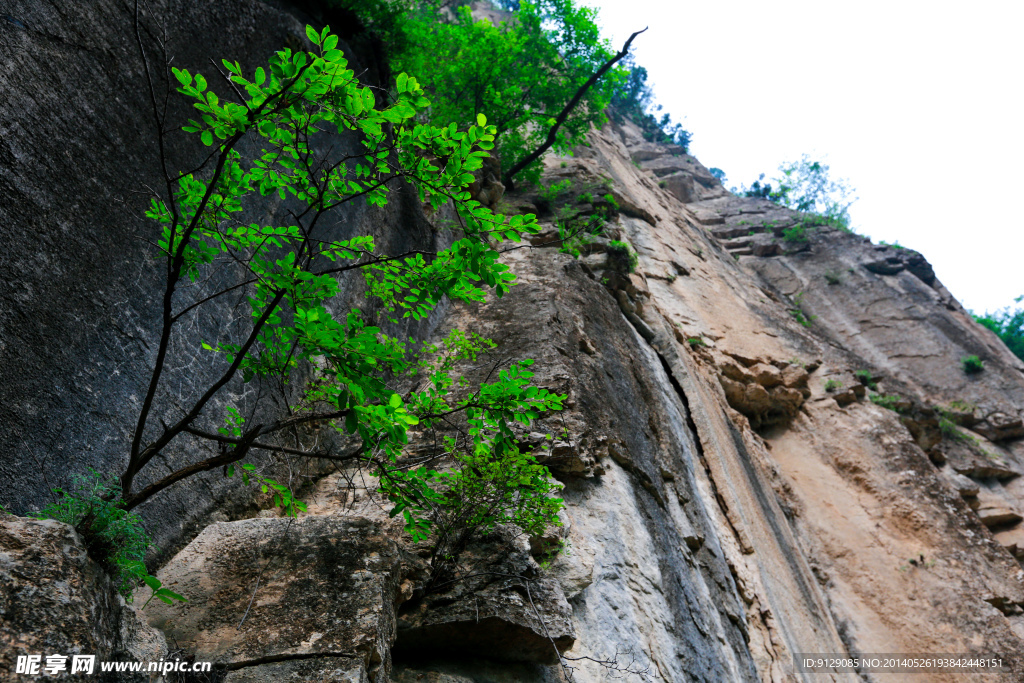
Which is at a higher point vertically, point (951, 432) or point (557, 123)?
point (557, 123)

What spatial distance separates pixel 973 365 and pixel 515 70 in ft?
54.4

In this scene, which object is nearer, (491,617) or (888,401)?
(491,617)

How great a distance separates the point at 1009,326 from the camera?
25625 millimetres

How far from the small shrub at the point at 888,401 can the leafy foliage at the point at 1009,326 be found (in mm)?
15322

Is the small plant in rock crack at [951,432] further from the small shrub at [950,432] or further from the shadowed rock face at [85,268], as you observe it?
the shadowed rock face at [85,268]

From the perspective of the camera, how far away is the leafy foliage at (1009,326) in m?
24.8

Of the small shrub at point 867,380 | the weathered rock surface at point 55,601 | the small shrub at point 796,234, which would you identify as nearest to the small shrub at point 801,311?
the small shrub at point 796,234

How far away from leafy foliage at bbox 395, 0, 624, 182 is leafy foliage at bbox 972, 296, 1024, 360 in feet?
74.5

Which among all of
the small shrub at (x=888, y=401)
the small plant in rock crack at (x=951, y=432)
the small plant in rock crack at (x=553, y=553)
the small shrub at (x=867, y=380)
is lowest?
the small plant in rock crack at (x=553, y=553)

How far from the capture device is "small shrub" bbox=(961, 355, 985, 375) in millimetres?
17828

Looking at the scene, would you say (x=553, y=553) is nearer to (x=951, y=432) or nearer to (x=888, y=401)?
(x=888, y=401)

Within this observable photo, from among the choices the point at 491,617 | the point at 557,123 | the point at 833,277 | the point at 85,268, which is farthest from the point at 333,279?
the point at 833,277

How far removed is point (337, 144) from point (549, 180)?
7.86m

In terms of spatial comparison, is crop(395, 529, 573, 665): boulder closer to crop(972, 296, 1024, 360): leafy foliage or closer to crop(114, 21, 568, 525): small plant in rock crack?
crop(114, 21, 568, 525): small plant in rock crack
